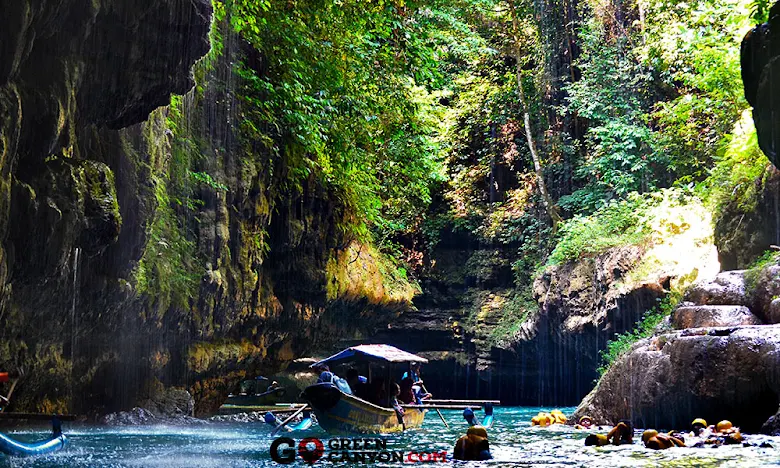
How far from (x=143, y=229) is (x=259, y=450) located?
3681mm

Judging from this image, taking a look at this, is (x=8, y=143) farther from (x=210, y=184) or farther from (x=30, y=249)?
(x=210, y=184)

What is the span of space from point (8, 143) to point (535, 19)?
27.5 metres

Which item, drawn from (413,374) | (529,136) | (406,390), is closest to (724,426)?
(406,390)

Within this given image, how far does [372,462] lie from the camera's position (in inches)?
358

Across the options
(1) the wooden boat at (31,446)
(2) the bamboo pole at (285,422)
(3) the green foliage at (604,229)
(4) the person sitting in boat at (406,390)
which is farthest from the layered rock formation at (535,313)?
(1) the wooden boat at (31,446)

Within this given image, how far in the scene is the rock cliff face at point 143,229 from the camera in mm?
7930

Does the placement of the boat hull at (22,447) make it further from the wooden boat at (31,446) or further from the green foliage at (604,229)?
the green foliage at (604,229)

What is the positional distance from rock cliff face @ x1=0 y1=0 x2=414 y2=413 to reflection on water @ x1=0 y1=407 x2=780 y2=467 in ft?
5.06

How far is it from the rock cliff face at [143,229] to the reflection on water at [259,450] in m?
1.54

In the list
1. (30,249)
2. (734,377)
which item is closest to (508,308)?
(734,377)

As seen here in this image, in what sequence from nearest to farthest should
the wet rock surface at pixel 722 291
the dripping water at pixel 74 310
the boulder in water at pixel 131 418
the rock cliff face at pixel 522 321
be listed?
the dripping water at pixel 74 310 → the wet rock surface at pixel 722 291 → the boulder in water at pixel 131 418 → the rock cliff face at pixel 522 321

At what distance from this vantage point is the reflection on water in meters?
8.80

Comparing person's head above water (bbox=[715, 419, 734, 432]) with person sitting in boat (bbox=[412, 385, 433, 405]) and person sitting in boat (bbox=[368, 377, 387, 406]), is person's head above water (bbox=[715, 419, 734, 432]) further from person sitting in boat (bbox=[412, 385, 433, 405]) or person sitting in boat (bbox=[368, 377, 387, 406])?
person sitting in boat (bbox=[412, 385, 433, 405])

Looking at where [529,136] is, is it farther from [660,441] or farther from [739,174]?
[660,441]
